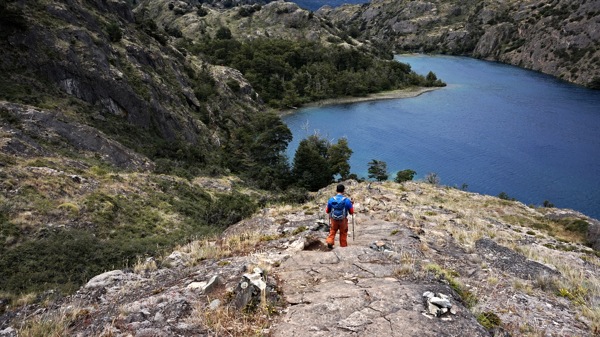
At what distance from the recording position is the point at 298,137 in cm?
10512

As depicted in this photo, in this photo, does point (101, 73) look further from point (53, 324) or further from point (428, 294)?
point (428, 294)

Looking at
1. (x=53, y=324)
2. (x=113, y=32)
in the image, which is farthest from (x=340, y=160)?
(x=53, y=324)

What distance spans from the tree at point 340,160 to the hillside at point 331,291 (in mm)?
52392

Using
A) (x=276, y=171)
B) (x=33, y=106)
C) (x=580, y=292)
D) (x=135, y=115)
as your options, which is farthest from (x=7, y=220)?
(x=276, y=171)

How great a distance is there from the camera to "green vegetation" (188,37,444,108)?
144000 millimetres

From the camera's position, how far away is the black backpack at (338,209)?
16.4 meters

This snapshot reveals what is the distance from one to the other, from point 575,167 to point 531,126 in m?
27.5

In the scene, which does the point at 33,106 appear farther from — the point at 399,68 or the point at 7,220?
the point at 399,68

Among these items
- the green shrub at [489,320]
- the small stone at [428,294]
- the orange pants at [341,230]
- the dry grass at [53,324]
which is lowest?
the dry grass at [53,324]

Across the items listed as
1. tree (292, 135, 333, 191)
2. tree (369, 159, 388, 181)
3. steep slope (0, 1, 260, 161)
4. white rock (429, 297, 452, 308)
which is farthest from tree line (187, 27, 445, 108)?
white rock (429, 297, 452, 308)

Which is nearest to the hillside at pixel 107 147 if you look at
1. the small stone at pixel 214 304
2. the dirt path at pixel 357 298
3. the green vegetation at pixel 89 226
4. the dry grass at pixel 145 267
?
the green vegetation at pixel 89 226

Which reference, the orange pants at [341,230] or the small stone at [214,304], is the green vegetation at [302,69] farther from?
the small stone at [214,304]

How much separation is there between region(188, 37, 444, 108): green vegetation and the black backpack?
116 meters

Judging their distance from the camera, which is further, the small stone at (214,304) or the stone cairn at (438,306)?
the small stone at (214,304)
